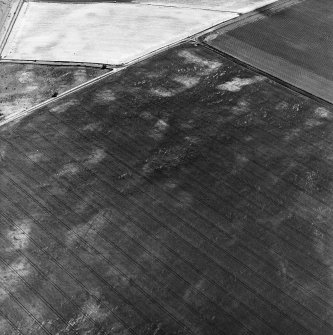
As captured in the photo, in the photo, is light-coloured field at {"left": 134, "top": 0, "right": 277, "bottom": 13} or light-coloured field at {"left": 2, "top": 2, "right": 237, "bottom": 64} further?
light-coloured field at {"left": 134, "top": 0, "right": 277, "bottom": 13}

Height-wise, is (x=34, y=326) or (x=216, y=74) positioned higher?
(x=216, y=74)

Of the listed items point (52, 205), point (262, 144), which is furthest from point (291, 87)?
point (52, 205)

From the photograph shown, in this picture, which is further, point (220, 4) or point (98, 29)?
point (220, 4)

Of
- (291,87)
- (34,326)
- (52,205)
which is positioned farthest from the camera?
(291,87)

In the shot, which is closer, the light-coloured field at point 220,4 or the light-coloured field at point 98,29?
the light-coloured field at point 98,29

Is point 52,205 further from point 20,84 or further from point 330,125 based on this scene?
point 330,125

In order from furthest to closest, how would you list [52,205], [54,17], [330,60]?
[54,17]
[330,60]
[52,205]

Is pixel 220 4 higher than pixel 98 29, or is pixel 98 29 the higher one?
pixel 220 4

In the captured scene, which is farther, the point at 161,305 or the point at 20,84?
the point at 20,84
